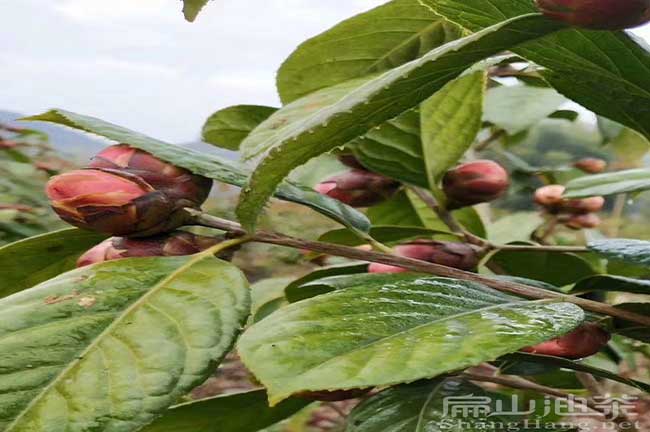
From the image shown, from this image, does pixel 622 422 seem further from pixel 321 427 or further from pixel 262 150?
A: pixel 321 427

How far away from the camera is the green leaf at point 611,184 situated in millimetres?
684

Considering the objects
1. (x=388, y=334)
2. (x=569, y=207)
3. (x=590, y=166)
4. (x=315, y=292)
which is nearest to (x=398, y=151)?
(x=315, y=292)

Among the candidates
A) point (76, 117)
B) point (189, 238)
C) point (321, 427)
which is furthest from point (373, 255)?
point (321, 427)

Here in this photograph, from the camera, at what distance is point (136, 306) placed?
0.50 m

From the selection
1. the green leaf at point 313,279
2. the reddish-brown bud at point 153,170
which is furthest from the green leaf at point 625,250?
the reddish-brown bud at point 153,170

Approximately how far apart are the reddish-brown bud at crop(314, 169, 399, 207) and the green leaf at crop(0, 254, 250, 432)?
0.41 metres

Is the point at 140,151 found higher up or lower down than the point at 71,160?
higher up

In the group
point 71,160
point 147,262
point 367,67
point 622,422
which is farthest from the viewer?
point 71,160

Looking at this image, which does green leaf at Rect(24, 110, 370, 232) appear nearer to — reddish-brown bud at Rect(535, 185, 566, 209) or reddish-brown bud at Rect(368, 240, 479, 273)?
reddish-brown bud at Rect(368, 240, 479, 273)

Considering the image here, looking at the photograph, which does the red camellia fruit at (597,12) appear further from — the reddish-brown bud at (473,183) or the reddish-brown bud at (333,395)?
the reddish-brown bud at (473,183)

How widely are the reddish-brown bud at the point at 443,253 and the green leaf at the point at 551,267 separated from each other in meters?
0.18

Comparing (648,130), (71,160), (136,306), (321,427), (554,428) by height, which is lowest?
(321,427)

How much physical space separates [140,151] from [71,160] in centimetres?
231

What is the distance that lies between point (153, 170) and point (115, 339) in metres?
0.17
